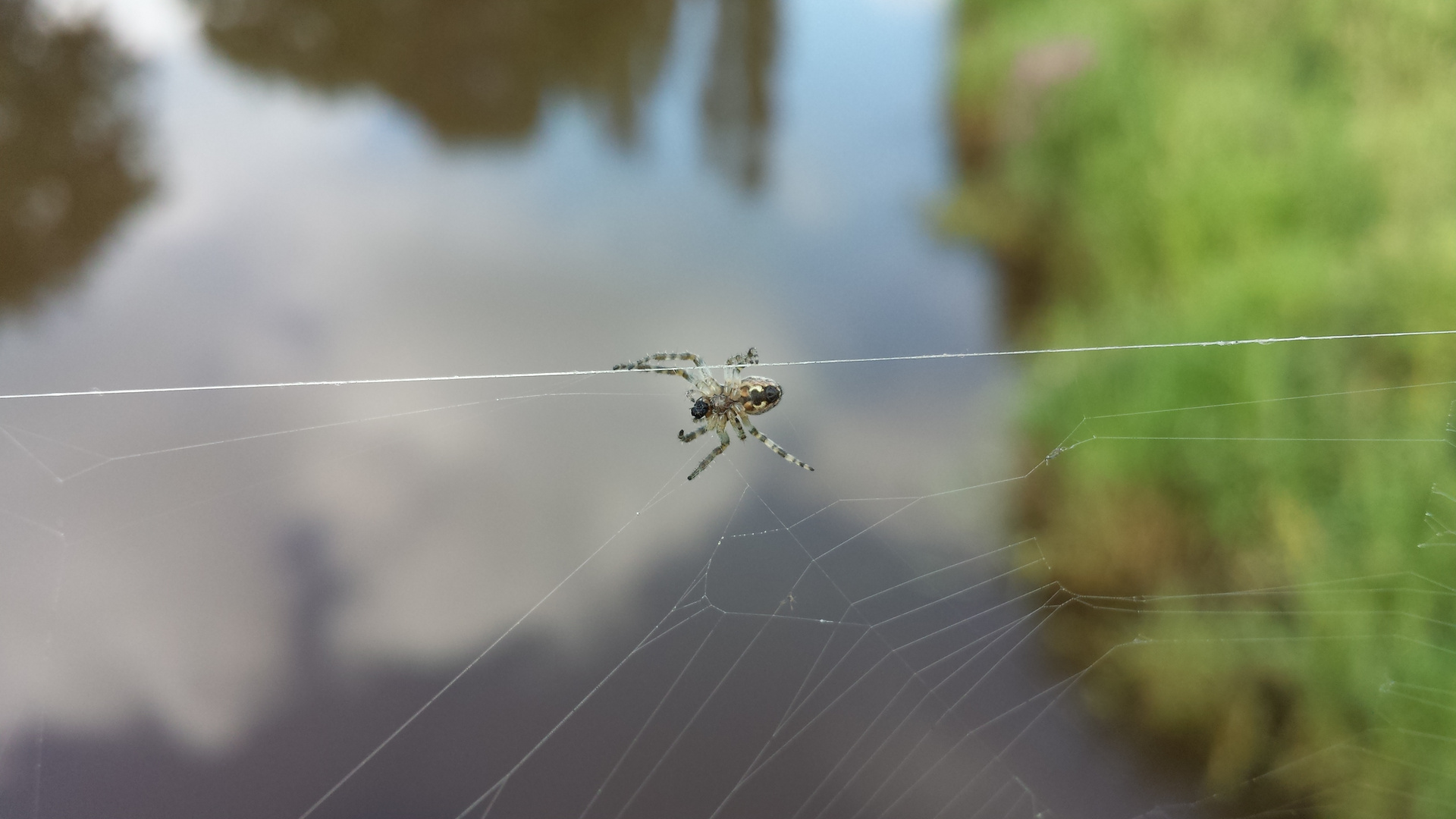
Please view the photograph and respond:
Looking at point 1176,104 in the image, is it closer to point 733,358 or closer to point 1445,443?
point 1445,443

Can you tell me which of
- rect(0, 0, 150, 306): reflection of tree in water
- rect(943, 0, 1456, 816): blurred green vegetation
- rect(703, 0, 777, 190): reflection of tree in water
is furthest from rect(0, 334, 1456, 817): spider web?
rect(703, 0, 777, 190): reflection of tree in water

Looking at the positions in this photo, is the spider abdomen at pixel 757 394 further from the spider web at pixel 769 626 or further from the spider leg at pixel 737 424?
the spider web at pixel 769 626

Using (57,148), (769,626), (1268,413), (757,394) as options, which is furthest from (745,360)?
(57,148)

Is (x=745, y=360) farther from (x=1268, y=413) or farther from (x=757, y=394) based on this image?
(x=1268, y=413)

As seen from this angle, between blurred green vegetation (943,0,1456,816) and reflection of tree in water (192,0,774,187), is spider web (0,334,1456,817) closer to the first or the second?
blurred green vegetation (943,0,1456,816)

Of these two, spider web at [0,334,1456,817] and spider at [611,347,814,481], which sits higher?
spider at [611,347,814,481]

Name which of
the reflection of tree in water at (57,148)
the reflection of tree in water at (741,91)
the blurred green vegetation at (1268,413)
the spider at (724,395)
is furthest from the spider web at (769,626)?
the reflection of tree in water at (741,91)
